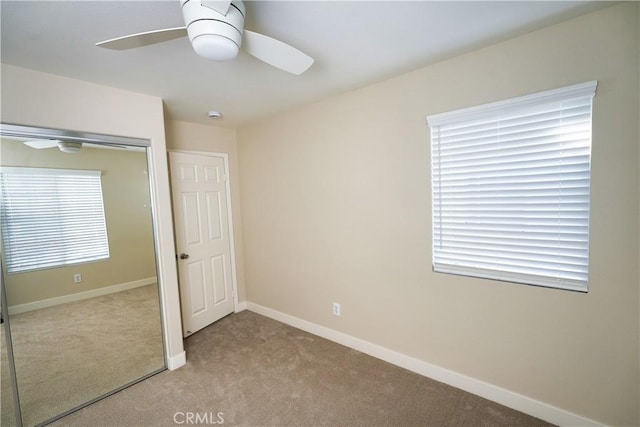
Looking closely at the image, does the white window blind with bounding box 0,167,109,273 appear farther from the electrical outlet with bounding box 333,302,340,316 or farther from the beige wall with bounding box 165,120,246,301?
the electrical outlet with bounding box 333,302,340,316

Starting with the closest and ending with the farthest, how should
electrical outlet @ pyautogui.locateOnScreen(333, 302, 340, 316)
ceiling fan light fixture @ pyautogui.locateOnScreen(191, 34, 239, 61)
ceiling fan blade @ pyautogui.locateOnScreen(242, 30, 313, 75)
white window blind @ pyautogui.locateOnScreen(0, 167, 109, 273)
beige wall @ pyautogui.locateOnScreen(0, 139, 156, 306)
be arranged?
ceiling fan light fixture @ pyautogui.locateOnScreen(191, 34, 239, 61), ceiling fan blade @ pyautogui.locateOnScreen(242, 30, 313, 75), white window blind @ pyautogui.locateOnScreen(0, 167, 109, 273), beige wall @ pyautogui.locateOnScreen(0, 139, 156, 306), electrical outlet @ pyautogui.locateOnScreen(333, 302, 340, 316)

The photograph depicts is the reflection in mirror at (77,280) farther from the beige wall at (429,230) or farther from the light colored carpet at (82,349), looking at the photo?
the beige wall at (429,230)

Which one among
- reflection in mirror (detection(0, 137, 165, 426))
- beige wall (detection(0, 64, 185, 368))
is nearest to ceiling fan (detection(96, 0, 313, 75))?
beige wall (detection(0, 64, 185, 368))

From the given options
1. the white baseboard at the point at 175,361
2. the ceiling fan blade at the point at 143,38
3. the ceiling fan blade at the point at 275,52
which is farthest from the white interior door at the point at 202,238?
the ceiling fan blade at the point at 275,52

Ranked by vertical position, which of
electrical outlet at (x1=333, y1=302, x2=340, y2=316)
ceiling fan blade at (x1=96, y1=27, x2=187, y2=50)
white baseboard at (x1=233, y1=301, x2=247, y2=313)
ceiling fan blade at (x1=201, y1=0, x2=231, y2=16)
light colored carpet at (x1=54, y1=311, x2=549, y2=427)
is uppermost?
ceiling fan blade at (x1=201, y1=0, x2=231, y2=16)

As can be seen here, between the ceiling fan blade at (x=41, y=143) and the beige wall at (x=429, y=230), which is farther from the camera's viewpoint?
the ceiling fan blade at (x=41, y=143)

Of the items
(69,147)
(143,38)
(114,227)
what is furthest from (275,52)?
(114,227)

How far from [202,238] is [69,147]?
1552 mm

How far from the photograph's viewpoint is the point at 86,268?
7.26ft

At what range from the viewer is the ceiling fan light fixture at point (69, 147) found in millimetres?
1984

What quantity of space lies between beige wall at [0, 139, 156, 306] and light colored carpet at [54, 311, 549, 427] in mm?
930

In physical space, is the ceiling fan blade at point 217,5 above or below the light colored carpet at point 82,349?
above

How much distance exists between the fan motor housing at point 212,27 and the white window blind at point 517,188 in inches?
58.5

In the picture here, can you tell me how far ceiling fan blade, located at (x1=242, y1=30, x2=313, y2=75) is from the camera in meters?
1.24
